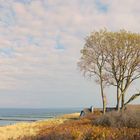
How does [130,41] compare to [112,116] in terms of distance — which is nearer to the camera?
[112,116]

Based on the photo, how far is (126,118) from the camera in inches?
968

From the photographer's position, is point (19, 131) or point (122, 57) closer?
point (19, 131)

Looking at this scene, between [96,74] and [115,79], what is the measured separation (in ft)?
9.84

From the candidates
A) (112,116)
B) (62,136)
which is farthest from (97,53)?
(62,136)

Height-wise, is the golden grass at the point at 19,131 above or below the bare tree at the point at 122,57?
below

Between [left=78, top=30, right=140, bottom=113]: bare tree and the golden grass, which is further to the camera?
[left=78, top=30, right=140, bottom=113]: bare tree

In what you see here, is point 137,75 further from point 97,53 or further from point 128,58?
point 97,53

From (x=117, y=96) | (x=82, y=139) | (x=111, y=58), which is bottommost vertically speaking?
(x=82, y=139)

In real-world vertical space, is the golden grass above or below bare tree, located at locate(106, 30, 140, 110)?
below

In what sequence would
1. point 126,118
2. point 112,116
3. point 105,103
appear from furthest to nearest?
1. point 105,103
2. point 112,116
3. point 126,118

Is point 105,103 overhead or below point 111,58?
below

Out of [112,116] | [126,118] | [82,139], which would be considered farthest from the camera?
[112,116]

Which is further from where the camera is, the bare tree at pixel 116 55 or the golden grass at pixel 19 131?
the bare tree at pixel 116 55

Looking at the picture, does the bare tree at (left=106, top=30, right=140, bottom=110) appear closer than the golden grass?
No
